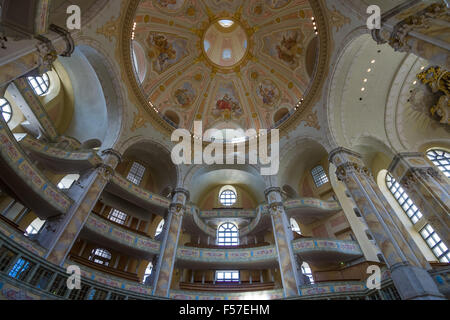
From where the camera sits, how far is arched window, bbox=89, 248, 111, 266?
52.4ft

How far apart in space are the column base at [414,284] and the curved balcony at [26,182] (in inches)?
587

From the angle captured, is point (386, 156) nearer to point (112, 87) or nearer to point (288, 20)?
point (288, 20)

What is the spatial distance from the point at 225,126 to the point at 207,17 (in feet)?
33.1

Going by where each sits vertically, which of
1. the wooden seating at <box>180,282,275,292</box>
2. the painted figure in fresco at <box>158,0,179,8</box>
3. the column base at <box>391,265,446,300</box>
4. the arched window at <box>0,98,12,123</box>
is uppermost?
the painted figure in fresco at <box>158,0,179,8</box>

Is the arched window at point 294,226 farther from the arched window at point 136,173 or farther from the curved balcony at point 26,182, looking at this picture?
the curved balcony at point 26,182

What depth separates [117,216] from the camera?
18.5 metres

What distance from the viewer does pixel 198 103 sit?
76.6 ft

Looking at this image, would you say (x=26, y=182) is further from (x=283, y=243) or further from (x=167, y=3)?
→ (x=167, y=3)

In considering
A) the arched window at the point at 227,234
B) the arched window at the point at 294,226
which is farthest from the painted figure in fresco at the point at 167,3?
the arched window at the point at 294,226

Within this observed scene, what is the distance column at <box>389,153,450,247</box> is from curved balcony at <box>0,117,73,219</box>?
17623 mm

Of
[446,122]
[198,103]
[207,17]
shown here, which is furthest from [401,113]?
[207,17]

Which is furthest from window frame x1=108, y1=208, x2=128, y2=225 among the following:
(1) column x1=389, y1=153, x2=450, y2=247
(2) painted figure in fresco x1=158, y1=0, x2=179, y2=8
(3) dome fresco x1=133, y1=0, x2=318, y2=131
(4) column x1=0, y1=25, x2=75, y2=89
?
(1) column x1=389, y1=153, x2=450, y2=247

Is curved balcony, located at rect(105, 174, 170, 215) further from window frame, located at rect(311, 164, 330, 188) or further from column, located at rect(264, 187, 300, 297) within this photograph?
window frame, located at rect(311, 164, 330, 188)

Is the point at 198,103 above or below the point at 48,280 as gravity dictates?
above
